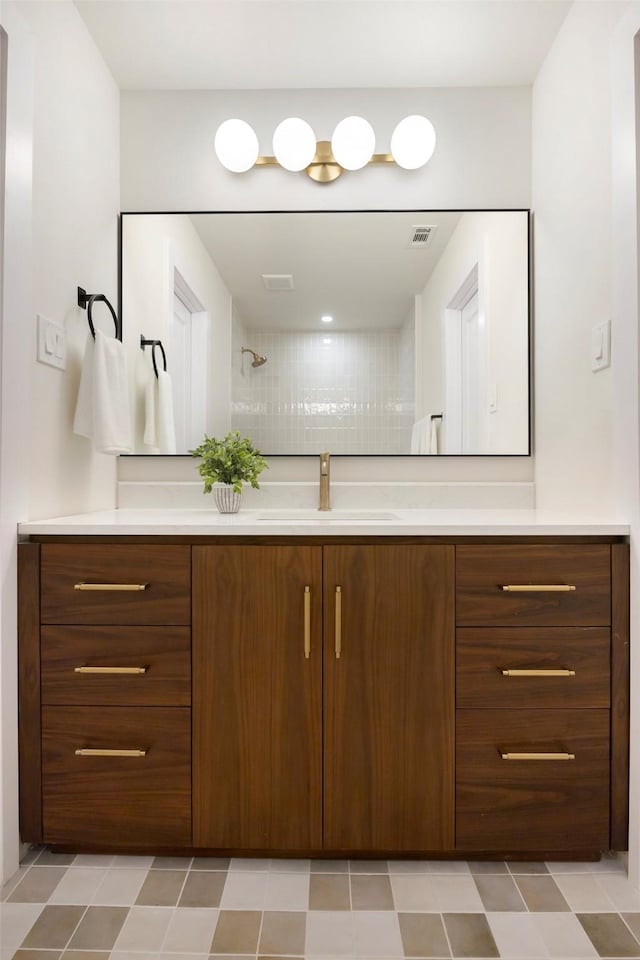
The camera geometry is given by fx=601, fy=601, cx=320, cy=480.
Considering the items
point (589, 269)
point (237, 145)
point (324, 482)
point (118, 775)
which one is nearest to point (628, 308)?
point (589, 269)

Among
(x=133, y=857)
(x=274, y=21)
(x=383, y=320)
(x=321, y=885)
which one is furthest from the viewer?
(x=383, y=320)

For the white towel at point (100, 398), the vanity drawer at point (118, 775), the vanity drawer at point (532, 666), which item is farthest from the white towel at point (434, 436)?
the vanity drawer at point (118, 775)

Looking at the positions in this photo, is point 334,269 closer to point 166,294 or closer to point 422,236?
point 422,236

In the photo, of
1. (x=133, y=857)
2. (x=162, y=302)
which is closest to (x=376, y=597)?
(x=133, y=857)

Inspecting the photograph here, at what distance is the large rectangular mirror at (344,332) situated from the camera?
2049mm

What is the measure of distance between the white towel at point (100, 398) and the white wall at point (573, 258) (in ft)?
4.37

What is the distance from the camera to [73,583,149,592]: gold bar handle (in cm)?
142

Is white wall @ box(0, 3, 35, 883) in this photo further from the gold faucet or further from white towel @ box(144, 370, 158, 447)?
the gold faucet

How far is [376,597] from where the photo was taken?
1412 millimetres

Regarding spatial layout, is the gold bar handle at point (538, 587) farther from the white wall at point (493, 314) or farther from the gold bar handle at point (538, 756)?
the white wall at point (493, 314)

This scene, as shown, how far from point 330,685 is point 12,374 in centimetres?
104

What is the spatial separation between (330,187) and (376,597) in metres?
1.45

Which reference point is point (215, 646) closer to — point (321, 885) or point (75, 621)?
point (75, 621)

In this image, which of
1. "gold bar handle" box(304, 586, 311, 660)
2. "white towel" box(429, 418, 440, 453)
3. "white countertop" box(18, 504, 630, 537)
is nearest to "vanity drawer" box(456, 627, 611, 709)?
"white countertop" box(18, 504, 630, 537)
